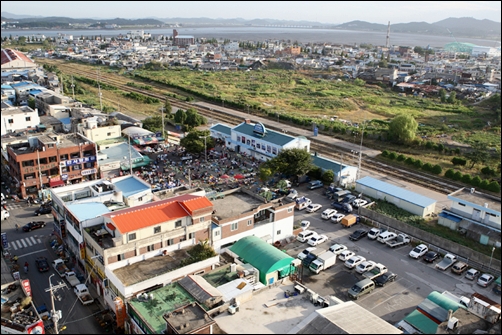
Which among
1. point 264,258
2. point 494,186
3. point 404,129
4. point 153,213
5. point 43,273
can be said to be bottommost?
point 43,273

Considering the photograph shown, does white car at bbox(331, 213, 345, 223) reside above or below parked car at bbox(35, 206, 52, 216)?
above

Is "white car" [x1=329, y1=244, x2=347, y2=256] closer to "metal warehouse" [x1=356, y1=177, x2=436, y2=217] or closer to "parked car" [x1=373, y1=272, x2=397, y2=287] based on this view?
"parked car" [x1=373, y1=272, x2=397, y2=287]

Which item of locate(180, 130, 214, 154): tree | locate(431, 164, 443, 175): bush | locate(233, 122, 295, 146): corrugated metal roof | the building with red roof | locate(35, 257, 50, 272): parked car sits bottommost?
locate(35, 257, 50, 272): parked car

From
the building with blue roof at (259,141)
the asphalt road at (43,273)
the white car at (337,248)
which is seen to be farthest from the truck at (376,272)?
the building with blue roof at (259,141)

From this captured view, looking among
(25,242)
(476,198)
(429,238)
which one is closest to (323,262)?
(429,238)

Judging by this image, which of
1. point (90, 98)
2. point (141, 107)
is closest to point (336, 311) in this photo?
point (141, 107)

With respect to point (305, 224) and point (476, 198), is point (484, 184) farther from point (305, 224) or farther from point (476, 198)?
point (305, 224)

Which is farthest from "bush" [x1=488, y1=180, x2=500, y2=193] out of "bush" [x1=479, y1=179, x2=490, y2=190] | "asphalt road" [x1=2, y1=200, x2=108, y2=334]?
"asphalt road" [x1=2, y1=200, x2=108, y2=334]
